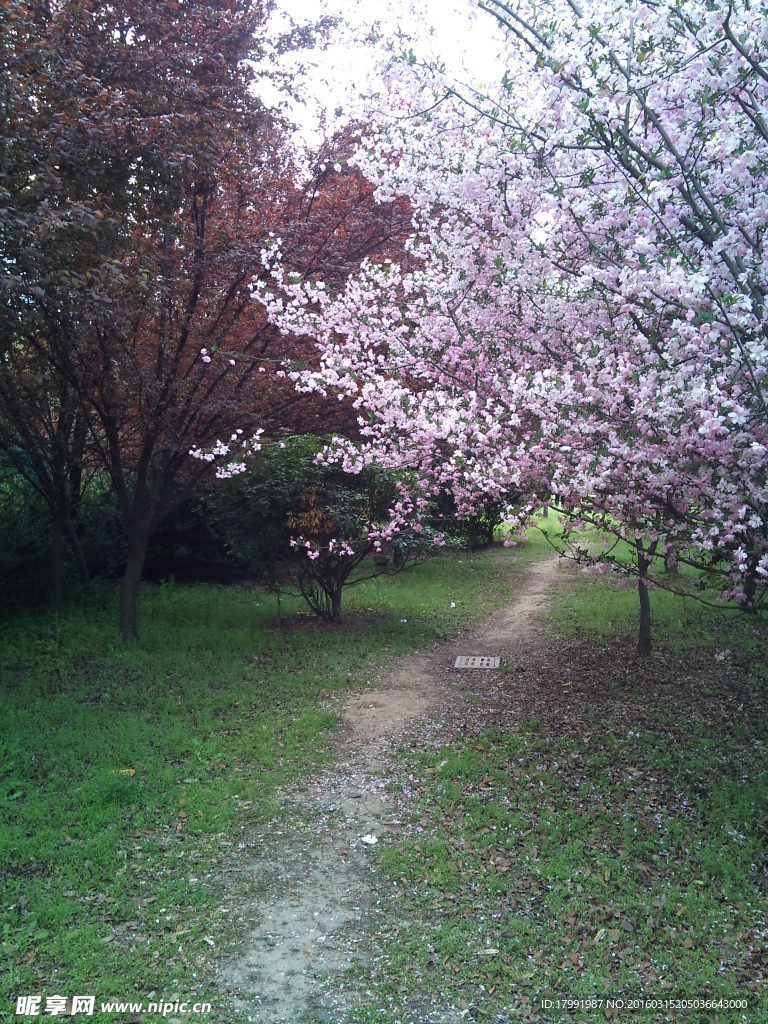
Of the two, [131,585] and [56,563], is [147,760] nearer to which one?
[131,585]

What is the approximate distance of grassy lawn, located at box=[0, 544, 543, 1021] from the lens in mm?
3252

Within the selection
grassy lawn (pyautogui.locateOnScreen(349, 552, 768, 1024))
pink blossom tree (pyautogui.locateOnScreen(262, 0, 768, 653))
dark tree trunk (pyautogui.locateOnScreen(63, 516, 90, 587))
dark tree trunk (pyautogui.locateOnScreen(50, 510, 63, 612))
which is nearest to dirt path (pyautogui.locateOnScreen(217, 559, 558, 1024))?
grassy lawn (pyautogui.locateOnScreen(349, 552, 768, 1024))

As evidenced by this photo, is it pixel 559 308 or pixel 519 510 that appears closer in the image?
pixel 559 308

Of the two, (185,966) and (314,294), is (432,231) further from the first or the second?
(185,966)

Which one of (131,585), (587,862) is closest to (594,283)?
(587,862)

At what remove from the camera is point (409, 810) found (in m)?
4.59

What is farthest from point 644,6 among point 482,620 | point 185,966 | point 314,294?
point 482,620

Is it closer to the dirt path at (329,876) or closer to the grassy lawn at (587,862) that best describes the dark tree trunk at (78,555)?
the dirt path at (329,876)

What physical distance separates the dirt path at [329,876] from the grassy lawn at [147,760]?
191 millimetres

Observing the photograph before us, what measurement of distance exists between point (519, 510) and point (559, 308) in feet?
4.83

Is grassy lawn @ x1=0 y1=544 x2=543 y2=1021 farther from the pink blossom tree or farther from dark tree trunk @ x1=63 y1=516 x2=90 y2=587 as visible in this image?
the pink blossom tree

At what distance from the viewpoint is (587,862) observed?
3.95m

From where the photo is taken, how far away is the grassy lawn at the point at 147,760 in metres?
3.25

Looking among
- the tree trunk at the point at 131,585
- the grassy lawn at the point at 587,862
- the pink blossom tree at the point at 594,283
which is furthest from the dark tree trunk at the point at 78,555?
the grassy lawn at the point at 587,862
